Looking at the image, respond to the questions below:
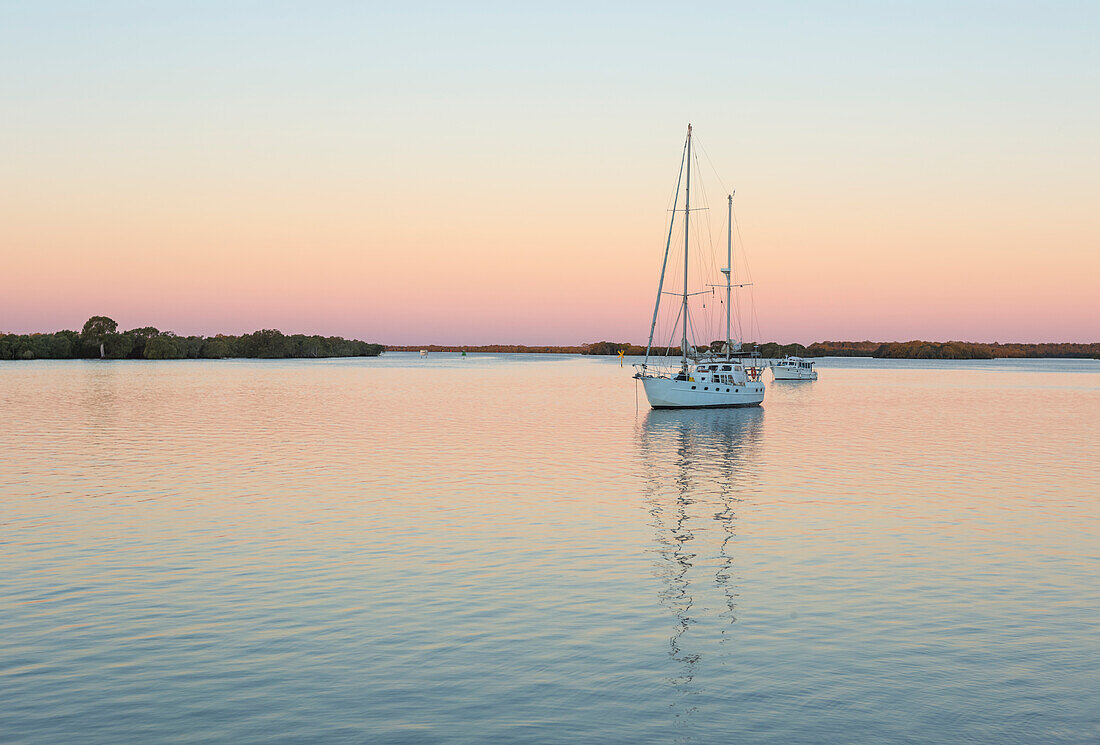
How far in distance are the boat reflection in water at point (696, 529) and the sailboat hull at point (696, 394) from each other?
19.7 metres

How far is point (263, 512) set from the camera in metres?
30.4

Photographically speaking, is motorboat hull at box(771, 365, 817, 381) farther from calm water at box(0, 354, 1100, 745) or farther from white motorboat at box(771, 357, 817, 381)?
calm water at box(0, 354, 1100, 745)

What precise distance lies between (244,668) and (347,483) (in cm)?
2263

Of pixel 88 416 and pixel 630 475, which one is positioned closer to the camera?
pixel 630 475

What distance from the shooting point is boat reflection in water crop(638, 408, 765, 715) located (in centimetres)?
1673

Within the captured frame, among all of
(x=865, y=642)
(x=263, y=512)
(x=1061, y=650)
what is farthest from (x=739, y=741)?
(x=263, y=512)

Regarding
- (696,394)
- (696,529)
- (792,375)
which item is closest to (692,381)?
(696,394)

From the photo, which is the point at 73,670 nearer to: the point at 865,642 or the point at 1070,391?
the point at 865,642

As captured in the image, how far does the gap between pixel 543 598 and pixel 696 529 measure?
9.70 metres

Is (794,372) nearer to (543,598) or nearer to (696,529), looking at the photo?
(696,529)

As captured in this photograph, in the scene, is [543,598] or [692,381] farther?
[692,381]

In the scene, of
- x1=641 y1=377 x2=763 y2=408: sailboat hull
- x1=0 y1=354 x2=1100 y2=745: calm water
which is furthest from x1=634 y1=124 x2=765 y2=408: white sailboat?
x1=0 y1=354 x2=1100 y2=745: calm water

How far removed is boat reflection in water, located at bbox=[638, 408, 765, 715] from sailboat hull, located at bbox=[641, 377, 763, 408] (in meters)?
19.7

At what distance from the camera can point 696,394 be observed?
87.1m
